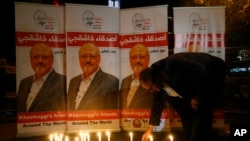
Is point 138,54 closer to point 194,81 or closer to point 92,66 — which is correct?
point 92,66

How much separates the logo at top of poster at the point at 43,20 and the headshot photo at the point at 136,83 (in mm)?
1677

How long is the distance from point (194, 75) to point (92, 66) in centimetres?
352

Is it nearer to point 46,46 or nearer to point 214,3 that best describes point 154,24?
point 46,46

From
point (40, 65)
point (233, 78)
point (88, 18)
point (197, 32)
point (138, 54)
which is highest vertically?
point (88, 18)

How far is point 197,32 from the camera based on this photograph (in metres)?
7.78

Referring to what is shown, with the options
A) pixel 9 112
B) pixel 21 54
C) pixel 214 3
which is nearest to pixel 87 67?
pixel 21 54

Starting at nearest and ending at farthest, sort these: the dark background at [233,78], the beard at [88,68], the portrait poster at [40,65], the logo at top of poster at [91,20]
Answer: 1. the portrait poster at [40,65]
2. the logo at top of poster at [91,20]
3. the beard at [88,68]
4. the dark background at [233,78]

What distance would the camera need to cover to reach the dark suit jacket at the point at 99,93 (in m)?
7.84

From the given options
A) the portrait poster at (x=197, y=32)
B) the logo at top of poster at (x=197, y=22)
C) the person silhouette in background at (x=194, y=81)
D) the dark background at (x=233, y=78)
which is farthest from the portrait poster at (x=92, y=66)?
the person silhouette in background at (x=194, y=81)

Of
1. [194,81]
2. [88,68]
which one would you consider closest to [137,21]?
[88,68]

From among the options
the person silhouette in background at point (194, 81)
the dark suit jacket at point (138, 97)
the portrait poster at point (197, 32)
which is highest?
the portrait poster at point (197, 32)

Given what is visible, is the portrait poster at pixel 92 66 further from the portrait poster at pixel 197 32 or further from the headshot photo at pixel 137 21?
the portrait poster at pixel 197 32

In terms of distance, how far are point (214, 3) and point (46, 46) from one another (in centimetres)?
718

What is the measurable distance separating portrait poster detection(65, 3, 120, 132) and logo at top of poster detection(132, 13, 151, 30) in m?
0.37
